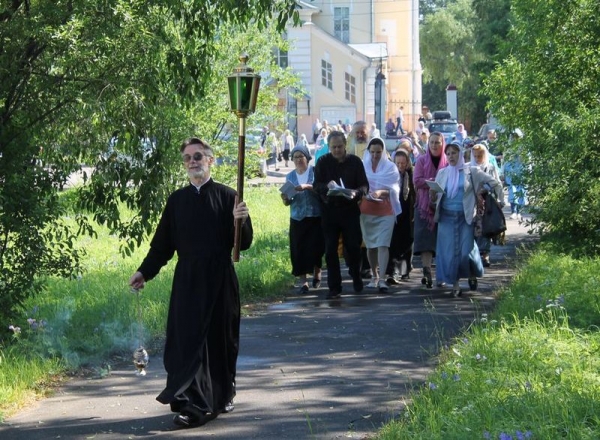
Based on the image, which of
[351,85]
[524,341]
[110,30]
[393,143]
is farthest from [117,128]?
[351,85]

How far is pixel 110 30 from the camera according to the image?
976 centimetres

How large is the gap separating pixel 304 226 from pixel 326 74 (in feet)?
185

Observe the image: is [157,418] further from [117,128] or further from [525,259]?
[525,259]

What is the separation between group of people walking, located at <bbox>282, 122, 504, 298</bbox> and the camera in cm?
1470

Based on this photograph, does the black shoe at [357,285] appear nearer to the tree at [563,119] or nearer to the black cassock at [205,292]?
the tree at [563,119]

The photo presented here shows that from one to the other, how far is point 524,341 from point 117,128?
366 centimetres

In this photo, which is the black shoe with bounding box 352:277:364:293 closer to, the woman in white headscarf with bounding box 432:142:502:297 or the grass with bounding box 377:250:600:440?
the woman in white headscarf with bounding box 432:142:502:297

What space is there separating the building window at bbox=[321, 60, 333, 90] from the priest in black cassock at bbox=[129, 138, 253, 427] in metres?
62.4

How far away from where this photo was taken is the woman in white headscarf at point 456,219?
14609 millimetres

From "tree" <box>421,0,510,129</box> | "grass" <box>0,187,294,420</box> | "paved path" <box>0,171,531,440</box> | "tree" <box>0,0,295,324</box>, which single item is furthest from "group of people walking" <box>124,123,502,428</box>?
"tree" <box>421,0,510,129</box>

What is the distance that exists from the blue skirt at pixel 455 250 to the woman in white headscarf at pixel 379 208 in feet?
2.88

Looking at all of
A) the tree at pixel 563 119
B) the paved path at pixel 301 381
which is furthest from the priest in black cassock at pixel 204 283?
the tree at pixel 563 119

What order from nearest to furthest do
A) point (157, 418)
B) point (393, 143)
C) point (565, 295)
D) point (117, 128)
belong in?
point (157, 418) < point (117, 128) < point (565, 295) < point (393, 143)

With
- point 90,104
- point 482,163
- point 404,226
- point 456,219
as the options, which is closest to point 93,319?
point 90,104
